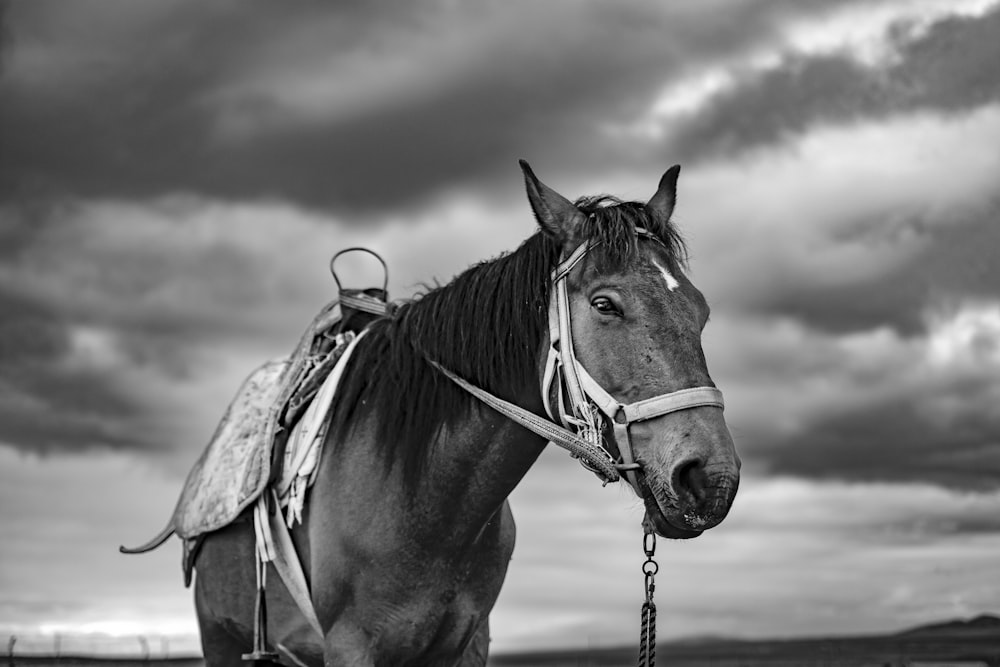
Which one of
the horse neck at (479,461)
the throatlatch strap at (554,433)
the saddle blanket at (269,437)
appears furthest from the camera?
the saddle blanket at (269,437)

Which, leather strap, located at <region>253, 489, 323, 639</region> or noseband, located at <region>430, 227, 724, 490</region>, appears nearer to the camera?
noseband, located at <region>430, 227, 724, 490</region>

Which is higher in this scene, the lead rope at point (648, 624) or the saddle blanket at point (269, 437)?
the saddle blanket at point (269, 437)

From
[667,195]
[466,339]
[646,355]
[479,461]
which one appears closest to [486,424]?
[479,461]

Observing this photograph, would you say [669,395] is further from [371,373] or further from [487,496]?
[371,373]

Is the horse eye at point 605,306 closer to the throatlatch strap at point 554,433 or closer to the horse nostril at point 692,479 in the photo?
the throatlatch strap at point 554,433

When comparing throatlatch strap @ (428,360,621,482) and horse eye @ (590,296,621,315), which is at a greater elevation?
horse eye @ (590,296,621,315)

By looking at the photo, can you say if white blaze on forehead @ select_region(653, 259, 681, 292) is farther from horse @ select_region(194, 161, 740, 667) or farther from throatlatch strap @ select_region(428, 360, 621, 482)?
throatlatch strap @ select_region(428, 360, 621, 482)

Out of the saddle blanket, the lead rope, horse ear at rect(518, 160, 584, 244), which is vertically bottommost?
the lead rope

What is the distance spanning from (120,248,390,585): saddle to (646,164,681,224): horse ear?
238 centimetres

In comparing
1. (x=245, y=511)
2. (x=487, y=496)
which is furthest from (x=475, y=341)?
(x=245, y=511)

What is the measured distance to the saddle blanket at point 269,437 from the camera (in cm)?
636

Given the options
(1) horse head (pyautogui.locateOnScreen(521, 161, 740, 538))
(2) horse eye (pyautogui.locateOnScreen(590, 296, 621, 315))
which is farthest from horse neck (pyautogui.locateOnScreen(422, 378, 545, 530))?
(2) horse eye (pyautogui.locateOnScreen(590, 296, 621, 315))

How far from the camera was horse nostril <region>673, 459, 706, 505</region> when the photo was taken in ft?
13.9

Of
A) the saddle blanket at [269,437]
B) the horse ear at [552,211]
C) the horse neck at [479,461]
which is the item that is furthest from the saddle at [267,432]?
the horse ear at [552,211]
